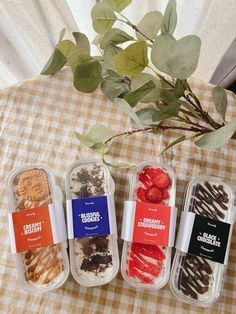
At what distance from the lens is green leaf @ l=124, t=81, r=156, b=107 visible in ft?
2.84

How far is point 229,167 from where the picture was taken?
112cm

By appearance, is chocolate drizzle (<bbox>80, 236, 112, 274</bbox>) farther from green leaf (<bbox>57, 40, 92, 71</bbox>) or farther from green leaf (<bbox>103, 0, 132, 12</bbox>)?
green leaf (<bbox>103, 0, 132, 12</bbox>)

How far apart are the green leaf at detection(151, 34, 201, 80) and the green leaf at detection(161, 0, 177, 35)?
0.07 meters

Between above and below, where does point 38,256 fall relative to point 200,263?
above

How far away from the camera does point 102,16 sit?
0.95 meters

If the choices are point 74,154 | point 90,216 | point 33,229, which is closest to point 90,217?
point 90,216

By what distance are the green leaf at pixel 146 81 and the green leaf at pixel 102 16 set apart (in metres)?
0.16

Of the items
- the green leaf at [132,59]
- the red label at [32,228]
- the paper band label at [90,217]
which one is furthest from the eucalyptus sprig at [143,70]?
the red label at [32,228]

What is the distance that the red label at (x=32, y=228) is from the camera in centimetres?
96

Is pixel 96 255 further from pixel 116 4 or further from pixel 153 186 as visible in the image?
pixel 116 4

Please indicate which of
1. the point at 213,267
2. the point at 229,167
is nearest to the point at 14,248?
the point at 213,267

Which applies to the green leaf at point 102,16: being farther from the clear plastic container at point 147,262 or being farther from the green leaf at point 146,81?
the clear plastic container at point 147,262

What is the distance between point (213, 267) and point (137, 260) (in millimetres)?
177

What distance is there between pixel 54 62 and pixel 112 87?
0.16m
